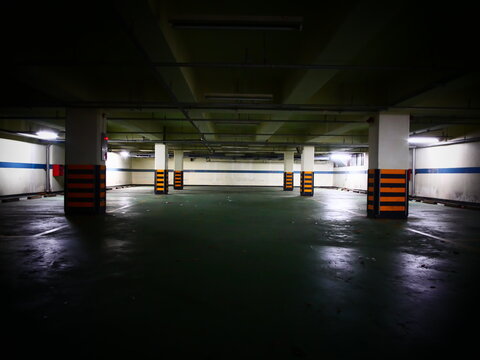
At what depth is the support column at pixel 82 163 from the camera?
25.7ft

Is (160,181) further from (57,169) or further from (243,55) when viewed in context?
(243,55)

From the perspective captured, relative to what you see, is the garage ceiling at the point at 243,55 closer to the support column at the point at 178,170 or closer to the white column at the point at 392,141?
the white column at the point at 392,141

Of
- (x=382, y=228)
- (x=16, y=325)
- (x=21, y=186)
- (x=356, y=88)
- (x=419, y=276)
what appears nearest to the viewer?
(x=16, y=325)

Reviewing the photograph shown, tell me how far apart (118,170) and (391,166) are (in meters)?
21.4

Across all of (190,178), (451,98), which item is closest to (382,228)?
(451,98)

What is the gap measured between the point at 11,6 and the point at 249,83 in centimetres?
510

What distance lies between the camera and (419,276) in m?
3.17

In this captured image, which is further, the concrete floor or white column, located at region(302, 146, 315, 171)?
white column, located at region(302, 146, 315, 171)

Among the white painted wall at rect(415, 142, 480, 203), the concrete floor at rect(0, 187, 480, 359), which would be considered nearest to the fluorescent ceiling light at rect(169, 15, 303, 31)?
the concrete floor at rect(0, 187, 480, 359)

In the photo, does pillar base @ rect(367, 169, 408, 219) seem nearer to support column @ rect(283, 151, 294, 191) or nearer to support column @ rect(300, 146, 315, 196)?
support column @ rect(300, 146, 315, 196)

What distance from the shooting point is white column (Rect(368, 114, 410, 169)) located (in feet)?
25.7

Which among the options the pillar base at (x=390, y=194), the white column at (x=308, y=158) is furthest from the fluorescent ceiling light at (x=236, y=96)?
the white column at (x=308, y=158)

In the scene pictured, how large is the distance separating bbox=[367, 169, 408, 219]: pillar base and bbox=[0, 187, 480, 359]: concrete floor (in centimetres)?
279

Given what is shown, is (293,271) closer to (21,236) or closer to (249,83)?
(21,236)
